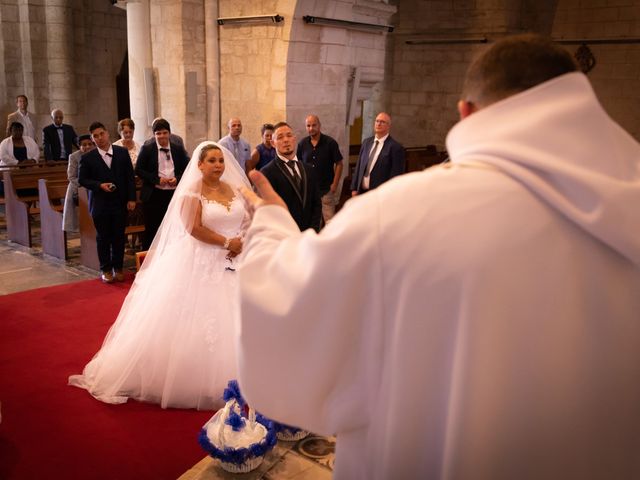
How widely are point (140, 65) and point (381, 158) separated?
3.98 meters

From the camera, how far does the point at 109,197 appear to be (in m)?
6.53

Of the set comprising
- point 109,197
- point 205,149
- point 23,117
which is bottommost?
point 109,197

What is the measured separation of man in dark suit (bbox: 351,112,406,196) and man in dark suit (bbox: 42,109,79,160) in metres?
5.99

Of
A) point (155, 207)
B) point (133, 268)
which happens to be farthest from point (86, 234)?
point (155, 207)

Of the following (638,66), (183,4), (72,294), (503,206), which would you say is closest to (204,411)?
(72,294)

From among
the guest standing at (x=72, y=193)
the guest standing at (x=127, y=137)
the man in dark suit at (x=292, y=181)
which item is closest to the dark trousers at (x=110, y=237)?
the guest standing at (x=72, y=193)

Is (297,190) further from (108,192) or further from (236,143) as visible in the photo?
(236,143)

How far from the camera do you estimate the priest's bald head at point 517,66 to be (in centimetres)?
120

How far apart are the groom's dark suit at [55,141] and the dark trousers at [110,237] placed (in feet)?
15.9

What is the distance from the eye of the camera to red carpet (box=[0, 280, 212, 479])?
3.44m

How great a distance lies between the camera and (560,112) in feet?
3.81

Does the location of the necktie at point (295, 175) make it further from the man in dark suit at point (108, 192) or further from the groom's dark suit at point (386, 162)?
the man in dark suit at point (108, 192)

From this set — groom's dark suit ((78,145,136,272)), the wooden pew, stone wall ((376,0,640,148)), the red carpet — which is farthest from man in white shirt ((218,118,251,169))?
stone wall ((376,0,640,148))

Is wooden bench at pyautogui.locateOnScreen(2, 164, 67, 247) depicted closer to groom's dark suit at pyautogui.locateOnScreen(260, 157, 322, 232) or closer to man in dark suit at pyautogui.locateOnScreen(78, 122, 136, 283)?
man in dark suit at pyautogui.locateOnScreen(78, 122, 136, 283)
